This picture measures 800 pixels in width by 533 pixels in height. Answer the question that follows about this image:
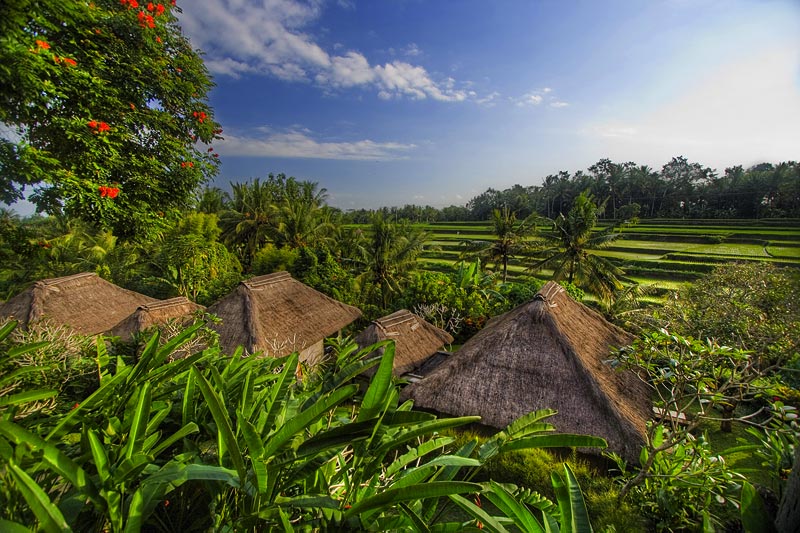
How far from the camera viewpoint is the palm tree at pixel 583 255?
14.2 meters

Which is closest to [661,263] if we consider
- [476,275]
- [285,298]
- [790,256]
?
[790,256]

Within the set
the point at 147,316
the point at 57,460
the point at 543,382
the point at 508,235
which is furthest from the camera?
the point at 508,235

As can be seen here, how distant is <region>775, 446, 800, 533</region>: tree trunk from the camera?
1.58 meters

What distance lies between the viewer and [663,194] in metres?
41.6

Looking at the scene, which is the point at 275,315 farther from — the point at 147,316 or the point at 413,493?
the point at 413,493

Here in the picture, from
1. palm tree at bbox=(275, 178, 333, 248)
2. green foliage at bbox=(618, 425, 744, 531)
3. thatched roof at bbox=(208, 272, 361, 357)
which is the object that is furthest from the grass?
green foliage at bbox=(618, 425, 744, 531)

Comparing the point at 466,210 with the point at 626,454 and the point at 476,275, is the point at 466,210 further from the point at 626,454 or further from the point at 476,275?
the point at 626,454

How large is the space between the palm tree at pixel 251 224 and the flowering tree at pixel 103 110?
14.9m

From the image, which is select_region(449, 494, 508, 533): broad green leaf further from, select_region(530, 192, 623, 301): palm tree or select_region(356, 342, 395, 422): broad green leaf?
select_region(530, 192, 623, 301): palm tree

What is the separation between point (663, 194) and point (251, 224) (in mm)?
46473

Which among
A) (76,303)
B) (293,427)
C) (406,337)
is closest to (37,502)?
(293,427)

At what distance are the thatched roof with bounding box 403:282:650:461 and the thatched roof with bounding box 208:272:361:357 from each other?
3775mm

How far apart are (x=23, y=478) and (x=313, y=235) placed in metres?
18.2

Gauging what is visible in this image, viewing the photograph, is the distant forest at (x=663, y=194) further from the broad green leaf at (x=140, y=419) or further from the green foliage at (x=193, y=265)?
the broad green leaf at (x=140, y=419)
